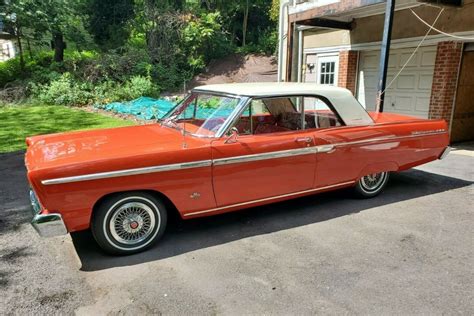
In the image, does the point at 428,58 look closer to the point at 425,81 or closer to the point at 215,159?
the point at 425,81

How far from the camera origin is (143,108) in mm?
12523

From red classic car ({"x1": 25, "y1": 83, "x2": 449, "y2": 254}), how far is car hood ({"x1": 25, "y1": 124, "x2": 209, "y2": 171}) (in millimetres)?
11

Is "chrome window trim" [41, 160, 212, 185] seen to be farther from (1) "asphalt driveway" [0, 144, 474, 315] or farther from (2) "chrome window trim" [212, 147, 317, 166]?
(1) "asphalt driveway" [0, 144, 474, 315]

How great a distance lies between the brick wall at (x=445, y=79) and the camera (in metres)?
7.30

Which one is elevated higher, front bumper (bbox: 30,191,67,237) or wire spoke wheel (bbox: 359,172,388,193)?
front bumper (bbox: 30,191,67,237)

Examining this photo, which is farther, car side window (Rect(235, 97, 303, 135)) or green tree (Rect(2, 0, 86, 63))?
green tree (Rect(2, 0, 86, 63))

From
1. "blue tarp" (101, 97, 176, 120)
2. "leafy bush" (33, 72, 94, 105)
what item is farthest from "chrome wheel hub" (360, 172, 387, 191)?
"leafy bush" (33, 72, 94, 105)

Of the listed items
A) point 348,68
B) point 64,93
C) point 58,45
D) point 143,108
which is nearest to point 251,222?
point 348,68

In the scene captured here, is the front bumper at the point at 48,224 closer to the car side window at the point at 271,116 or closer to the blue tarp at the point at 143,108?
the car side window at the point at 271,116

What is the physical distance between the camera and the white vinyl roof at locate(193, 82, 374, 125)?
4027 mm

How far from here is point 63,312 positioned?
2.62 m

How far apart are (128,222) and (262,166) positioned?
1447 mm

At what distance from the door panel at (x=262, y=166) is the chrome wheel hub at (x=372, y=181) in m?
1.00

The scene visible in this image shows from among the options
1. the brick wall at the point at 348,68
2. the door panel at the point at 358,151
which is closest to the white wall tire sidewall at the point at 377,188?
the door panel at the point at 358,151
